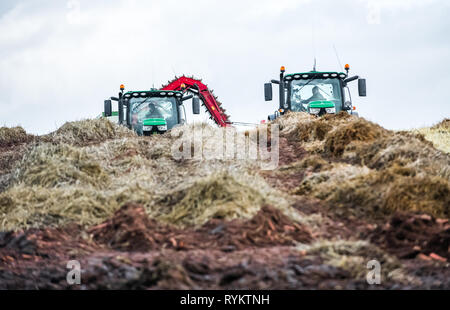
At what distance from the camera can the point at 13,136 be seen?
1900 centimetres

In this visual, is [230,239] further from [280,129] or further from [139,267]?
[280,129]

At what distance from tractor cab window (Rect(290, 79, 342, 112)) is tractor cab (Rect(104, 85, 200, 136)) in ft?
8.72

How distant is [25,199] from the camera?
9.41 metres

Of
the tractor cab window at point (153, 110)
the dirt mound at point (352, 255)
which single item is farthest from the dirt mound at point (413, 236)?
the tractor cab window at point (153, 110)

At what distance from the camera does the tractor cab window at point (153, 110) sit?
61.3 ft

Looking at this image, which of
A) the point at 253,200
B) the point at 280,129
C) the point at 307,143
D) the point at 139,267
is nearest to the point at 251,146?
the point at 307,143

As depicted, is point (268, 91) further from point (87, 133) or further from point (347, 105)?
point (87, 133)

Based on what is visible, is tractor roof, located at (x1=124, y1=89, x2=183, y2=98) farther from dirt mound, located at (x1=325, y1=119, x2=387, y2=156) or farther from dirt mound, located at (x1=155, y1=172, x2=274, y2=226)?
dirt mound, located at (x1=155, y1=172, x2=274, y2=226)

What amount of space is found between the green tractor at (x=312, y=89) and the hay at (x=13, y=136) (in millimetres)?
6578

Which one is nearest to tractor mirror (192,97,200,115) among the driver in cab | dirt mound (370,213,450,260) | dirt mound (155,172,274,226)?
the driver in cab

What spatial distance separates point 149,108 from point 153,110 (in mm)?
122

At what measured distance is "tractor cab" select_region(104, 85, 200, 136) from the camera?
18.6 meters

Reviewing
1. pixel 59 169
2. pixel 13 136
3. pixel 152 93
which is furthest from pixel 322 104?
pixel 59 169

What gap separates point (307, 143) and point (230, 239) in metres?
7.17
